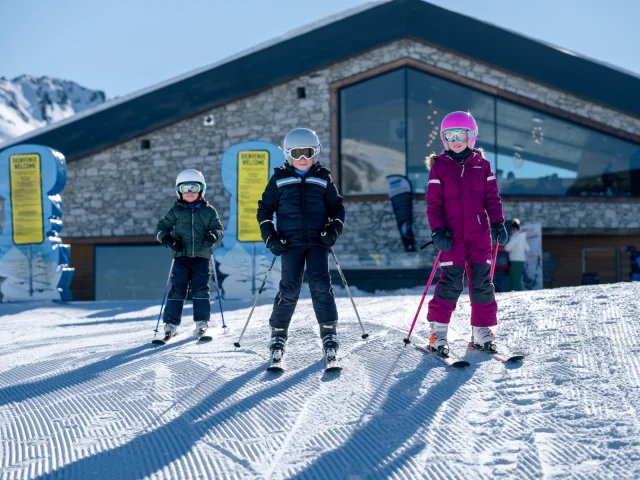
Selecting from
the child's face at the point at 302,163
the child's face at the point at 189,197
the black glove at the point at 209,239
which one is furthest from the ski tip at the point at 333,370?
the child's face at the point at 189,197

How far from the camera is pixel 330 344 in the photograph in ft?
12.7

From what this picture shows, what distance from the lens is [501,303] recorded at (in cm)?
557

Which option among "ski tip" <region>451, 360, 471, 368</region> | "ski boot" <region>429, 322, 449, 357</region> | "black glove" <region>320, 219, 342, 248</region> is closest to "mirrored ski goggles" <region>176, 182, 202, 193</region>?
"black glove" <region>320, 219, 342, 248</region>

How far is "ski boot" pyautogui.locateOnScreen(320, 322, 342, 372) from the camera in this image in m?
3.71

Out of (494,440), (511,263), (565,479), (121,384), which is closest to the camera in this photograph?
(565,479)

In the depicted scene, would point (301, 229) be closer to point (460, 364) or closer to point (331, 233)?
point (331, 233)

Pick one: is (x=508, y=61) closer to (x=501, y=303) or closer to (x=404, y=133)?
(x=404, y=133)

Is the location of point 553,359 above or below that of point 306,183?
below

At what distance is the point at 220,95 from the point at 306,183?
10288 mm

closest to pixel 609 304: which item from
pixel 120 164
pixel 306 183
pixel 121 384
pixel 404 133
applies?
pixel 306 183

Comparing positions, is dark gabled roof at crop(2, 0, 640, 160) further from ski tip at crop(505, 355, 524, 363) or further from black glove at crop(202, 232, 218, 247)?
ski tip at crop(505, 355, 524, 363)

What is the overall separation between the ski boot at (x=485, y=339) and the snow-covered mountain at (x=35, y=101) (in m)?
54.0

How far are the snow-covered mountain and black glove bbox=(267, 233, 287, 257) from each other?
5324 cm

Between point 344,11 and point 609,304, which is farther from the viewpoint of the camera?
point 344,11
